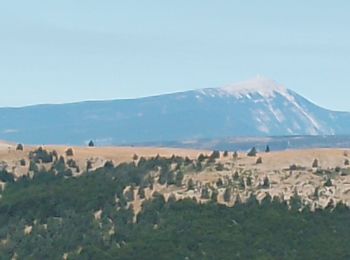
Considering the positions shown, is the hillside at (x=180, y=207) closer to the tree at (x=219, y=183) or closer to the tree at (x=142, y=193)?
the tree at (x=219, y=183)

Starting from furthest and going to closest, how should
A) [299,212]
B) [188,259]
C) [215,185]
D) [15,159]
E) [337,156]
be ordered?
[15,159] < [337,156] < [215,185] < [299,212] < [188,259]

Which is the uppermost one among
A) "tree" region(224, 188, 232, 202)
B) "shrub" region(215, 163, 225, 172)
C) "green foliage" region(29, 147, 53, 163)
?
"green foliage" region(29, 147, 53, 163)

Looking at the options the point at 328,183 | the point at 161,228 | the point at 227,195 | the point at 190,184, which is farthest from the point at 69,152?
the point at 328,183

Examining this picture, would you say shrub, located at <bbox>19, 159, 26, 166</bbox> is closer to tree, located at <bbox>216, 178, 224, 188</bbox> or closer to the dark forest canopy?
the dark forest canopy

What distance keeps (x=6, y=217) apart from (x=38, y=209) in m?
4.43

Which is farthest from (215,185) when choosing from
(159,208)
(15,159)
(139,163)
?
(15,159)

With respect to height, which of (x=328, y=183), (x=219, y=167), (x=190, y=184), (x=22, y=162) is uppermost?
(x=22, y=162)

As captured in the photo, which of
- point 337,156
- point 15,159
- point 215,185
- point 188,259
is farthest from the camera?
→ point 15,159

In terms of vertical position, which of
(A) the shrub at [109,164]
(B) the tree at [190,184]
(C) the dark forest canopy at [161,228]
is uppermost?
(A) the shrub at [109,164]

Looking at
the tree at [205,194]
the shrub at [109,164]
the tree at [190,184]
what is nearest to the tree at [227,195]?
the tree at [205,194]

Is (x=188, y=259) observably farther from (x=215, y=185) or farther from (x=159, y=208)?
(x=215, y=185)

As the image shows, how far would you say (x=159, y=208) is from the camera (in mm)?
123562

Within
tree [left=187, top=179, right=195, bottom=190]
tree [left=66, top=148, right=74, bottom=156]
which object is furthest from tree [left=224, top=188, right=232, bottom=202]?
tree [left=66, top=148, right=74, bottom=156]

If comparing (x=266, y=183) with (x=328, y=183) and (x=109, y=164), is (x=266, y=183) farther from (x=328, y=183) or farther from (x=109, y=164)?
(x=109, y=164)
